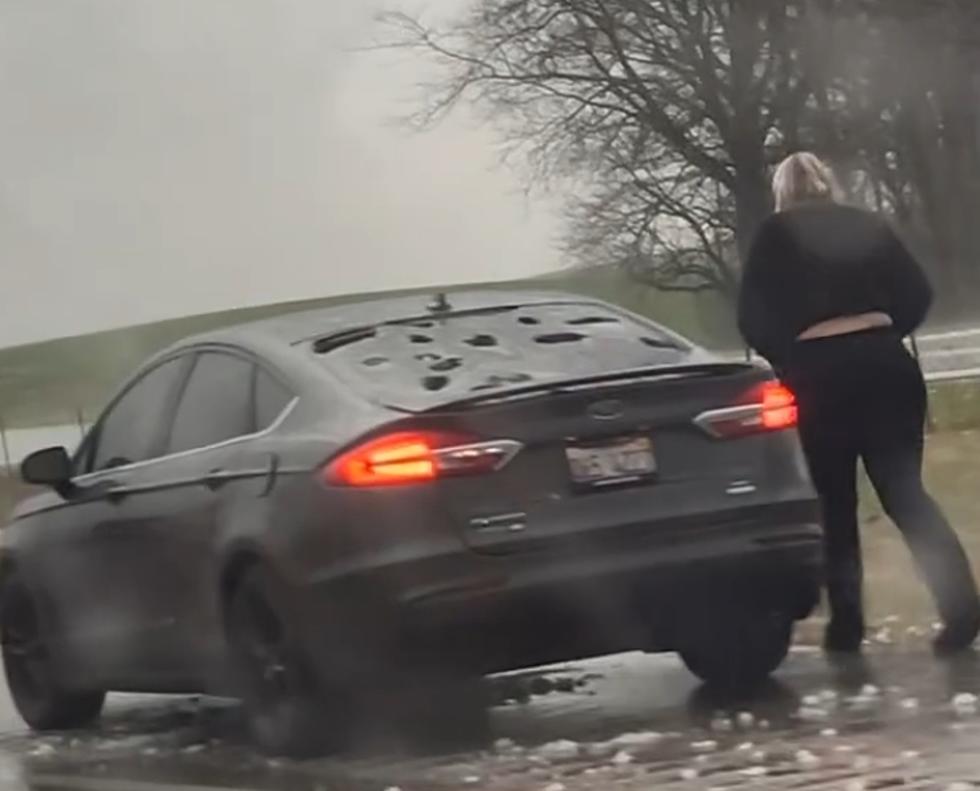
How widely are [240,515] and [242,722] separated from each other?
4.46ft

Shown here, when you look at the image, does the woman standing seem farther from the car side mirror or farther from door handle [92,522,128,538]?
the car side mirror

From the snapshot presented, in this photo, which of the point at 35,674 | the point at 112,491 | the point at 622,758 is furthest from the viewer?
the point at 35,674

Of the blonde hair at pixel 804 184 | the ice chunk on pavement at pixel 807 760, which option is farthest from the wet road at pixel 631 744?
→ the blonde hair at pixel 804 184

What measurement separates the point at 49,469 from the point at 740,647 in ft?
8.97

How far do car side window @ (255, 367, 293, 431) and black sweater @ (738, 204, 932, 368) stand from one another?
73.7 inches

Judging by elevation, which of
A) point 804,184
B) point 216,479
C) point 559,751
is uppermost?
point 804,184

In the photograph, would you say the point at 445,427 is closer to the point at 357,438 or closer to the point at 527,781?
the point at 357,438

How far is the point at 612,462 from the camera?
8250 millimetres

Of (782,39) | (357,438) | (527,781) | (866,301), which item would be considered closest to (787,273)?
(866,301)

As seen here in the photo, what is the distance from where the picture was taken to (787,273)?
31.6 feet

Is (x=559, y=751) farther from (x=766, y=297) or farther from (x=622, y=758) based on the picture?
(x=766, y=297)

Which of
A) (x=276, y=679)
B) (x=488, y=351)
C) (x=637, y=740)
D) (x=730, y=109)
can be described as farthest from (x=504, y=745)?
(x=730, y=109)

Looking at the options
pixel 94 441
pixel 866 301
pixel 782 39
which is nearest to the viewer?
pixel 866 301

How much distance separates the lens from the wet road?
7262 millimetres
